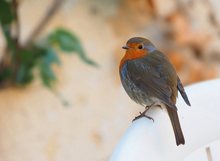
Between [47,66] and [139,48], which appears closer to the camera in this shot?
[139,48]

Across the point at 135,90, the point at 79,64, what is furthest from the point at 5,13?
the point at 135,90

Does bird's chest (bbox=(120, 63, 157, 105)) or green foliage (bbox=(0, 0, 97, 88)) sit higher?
green foliage (bbox=(0, 0, 97, 88))

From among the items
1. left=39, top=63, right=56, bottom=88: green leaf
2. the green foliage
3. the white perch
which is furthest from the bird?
left=39, top=63, right=56, bottom=88: green leaf

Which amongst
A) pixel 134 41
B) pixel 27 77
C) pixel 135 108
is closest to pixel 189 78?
pixel 135 108

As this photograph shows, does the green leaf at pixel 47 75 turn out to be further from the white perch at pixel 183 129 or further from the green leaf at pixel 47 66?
the white perch at pixel 183 129

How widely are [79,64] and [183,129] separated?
2.76 meters

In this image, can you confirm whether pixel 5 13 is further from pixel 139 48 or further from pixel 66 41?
pixel 139 48

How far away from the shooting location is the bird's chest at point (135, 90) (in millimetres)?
2776

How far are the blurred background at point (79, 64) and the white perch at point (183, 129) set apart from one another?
1.85 meters

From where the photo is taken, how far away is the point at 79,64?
16.2 feet

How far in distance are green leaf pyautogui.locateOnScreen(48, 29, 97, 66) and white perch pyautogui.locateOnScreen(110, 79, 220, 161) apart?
203 centimetres

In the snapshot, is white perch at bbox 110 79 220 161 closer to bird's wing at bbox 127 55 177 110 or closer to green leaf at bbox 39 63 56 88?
bird's wing at bbox 127 55 177 110

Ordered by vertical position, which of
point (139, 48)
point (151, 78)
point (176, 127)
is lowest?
point (176, 127)

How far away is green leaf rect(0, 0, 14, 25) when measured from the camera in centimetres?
388
